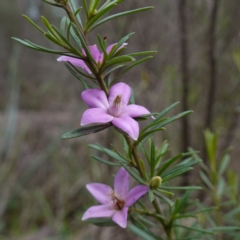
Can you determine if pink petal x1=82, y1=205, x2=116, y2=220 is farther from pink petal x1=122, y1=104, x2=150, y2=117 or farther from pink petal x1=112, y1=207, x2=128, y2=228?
pink petal x1=122, y1=104, x2=150, y2=117

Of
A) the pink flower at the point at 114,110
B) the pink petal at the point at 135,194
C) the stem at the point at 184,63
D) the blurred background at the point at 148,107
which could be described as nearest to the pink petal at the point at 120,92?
the pink flower at the point at 114,110

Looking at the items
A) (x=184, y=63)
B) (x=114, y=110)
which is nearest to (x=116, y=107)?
(x=114, y=110)

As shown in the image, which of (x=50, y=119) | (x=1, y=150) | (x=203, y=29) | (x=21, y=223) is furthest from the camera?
(x=50, y=119)

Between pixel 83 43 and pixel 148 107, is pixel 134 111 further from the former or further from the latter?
pixel 148 107

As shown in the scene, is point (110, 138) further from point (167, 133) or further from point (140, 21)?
point (140, 21)

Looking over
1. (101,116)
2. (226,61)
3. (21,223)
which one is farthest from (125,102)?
(21,223)
